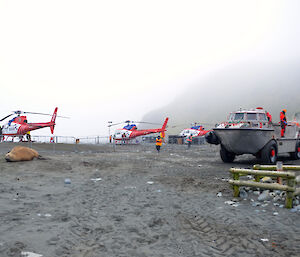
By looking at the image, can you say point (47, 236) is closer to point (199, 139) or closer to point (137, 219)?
point (137, 219)

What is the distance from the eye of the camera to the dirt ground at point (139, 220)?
3.47 m

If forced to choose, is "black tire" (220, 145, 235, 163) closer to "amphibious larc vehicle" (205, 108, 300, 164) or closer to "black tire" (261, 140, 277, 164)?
"amphibious larc vehicle" (205, 108, 300, 164)

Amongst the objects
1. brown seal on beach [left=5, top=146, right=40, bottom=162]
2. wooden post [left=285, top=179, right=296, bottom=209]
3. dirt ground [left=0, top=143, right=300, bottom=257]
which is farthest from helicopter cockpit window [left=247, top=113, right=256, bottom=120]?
brown seal on beach [left=5, top=146, right=40, bottom=162]

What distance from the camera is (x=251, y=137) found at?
10680 mm

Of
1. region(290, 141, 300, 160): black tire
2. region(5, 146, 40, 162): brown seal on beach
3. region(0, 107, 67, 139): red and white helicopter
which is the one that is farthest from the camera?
region(0, 107, 67, 139): red and white helicopter

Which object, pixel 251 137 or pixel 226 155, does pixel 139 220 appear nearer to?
pixel 251 137

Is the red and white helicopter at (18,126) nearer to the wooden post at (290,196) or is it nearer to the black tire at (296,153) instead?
the black tire at (296,153)

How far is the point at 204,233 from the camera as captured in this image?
13.2 ft

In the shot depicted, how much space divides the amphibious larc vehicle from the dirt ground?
369 cm

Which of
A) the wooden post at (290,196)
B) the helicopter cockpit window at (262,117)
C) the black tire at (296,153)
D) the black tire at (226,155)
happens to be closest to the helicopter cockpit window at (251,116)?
the helicopter cockpit window at (262,117)

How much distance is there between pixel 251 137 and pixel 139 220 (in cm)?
754

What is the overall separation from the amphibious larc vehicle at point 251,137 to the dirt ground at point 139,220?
145 inches

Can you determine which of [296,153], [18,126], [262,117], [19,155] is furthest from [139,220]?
[18,126]

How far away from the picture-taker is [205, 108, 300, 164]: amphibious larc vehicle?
10.7 m
